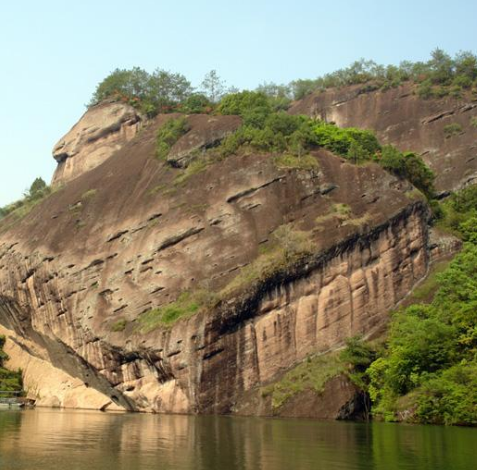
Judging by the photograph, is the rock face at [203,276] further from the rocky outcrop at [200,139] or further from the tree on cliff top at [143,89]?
the tree on cliff top at [143,89]

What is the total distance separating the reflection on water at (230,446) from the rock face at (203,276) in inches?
429

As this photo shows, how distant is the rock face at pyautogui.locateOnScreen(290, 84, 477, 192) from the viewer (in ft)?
236

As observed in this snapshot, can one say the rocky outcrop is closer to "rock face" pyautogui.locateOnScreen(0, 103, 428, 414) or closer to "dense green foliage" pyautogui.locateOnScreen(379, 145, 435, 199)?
"rock face" pyautogui.locateOnScreen(0, 103, 428, 414)

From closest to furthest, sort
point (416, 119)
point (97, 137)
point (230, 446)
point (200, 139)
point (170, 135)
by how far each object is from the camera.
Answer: point (230, 446)
point (200, 139)
point (170, 135)
point (97, 137)
point (416, 119)

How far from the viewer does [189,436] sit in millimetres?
29797

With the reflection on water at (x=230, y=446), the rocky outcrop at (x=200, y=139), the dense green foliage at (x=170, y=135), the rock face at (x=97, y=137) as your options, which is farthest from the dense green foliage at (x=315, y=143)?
the reflection on water at (x=230, y=446)

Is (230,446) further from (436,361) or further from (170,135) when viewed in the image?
(170,135)

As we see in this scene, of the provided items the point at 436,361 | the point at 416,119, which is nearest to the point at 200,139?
the point at 416,119

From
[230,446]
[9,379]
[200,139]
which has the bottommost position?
[230,446]

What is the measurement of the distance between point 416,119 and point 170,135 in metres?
28.7

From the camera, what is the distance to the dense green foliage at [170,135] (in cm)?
6550

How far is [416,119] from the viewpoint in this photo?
259 feet

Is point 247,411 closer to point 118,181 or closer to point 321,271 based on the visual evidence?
point 321,271

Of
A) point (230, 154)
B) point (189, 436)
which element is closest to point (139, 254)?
point (230, 154)
